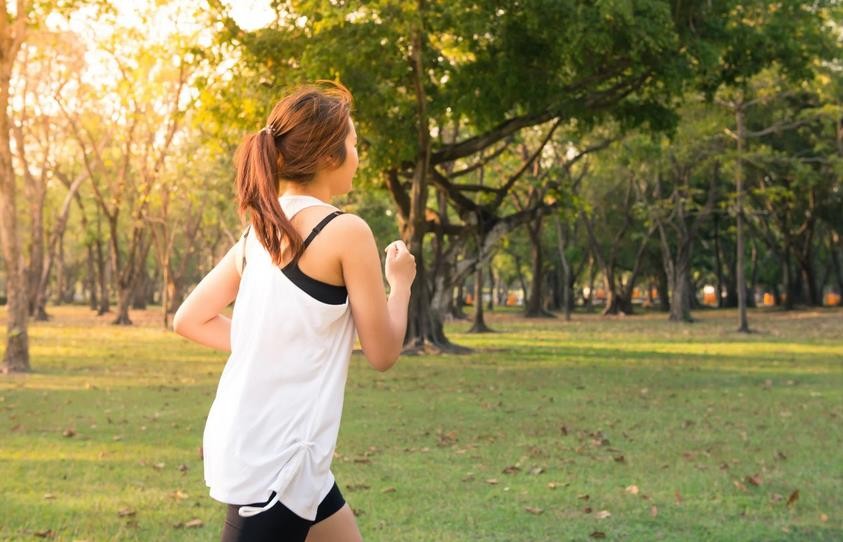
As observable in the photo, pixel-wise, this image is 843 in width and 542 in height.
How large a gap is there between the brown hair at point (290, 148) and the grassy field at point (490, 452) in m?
4.44

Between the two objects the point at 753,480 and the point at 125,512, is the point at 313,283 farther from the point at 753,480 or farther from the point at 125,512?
the point at 753,480

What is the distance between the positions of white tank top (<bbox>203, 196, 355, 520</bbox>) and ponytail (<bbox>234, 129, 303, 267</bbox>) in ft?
0.19

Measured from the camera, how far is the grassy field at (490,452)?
7.46 meters

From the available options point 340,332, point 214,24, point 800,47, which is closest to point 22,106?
point 214,24

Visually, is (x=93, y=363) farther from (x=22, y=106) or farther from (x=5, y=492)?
(x=22, y=106)

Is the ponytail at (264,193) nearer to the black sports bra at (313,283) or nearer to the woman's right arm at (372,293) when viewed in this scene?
the black sports bra at (313,283)

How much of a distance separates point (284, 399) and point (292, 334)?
16cm

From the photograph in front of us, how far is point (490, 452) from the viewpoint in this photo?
10742mm

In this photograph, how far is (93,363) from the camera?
890 inches

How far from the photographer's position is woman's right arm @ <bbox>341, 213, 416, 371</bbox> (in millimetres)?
2828

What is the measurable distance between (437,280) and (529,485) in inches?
749

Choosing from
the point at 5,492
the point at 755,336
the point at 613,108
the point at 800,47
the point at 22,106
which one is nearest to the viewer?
the point at 5,492

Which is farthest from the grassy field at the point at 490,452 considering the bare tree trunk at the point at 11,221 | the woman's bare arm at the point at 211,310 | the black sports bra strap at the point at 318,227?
the black sports bra strap at the point at 318,227

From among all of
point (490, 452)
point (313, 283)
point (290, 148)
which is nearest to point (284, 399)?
point (313, 283)
